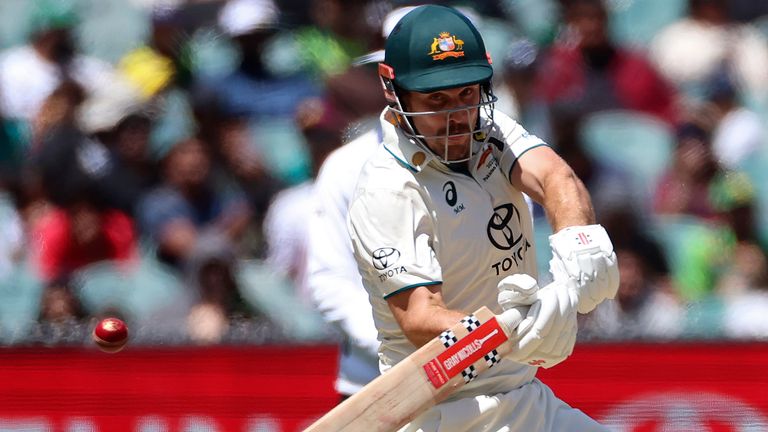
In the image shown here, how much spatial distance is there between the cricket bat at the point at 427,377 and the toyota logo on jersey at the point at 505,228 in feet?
1.15

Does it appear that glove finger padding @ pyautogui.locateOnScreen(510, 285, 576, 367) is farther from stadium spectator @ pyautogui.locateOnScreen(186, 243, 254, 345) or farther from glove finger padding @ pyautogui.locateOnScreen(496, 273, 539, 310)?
stadium spectator @ pyautogui.locateOnScreen(186, 243, 254, 345)

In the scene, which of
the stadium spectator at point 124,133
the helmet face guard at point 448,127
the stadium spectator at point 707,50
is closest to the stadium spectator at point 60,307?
the stadium spectator at point 124,133

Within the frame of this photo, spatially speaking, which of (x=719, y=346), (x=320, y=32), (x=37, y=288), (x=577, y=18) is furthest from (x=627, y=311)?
(x=37, y=288)

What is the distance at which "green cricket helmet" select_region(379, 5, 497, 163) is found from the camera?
314cm

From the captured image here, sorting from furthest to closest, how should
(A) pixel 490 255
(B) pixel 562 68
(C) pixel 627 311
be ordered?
1. (B) pixel 562 68
2. (C) pixel 627 311
3. (A) pixel 490 255

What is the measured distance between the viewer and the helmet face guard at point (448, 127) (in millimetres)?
3160

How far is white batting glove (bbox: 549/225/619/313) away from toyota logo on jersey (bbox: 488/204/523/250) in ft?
0.91

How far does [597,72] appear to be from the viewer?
23.2 ft

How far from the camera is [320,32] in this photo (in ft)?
23.5

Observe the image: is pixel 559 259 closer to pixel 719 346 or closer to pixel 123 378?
pixel 719 346

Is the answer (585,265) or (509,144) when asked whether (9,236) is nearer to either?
(509,144)

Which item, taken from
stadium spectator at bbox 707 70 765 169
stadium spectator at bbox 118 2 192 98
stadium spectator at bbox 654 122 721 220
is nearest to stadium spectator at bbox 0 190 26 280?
stadium spectator at bbox 118 2 192 98

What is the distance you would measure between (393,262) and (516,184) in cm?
46

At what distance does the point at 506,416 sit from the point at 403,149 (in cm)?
70
